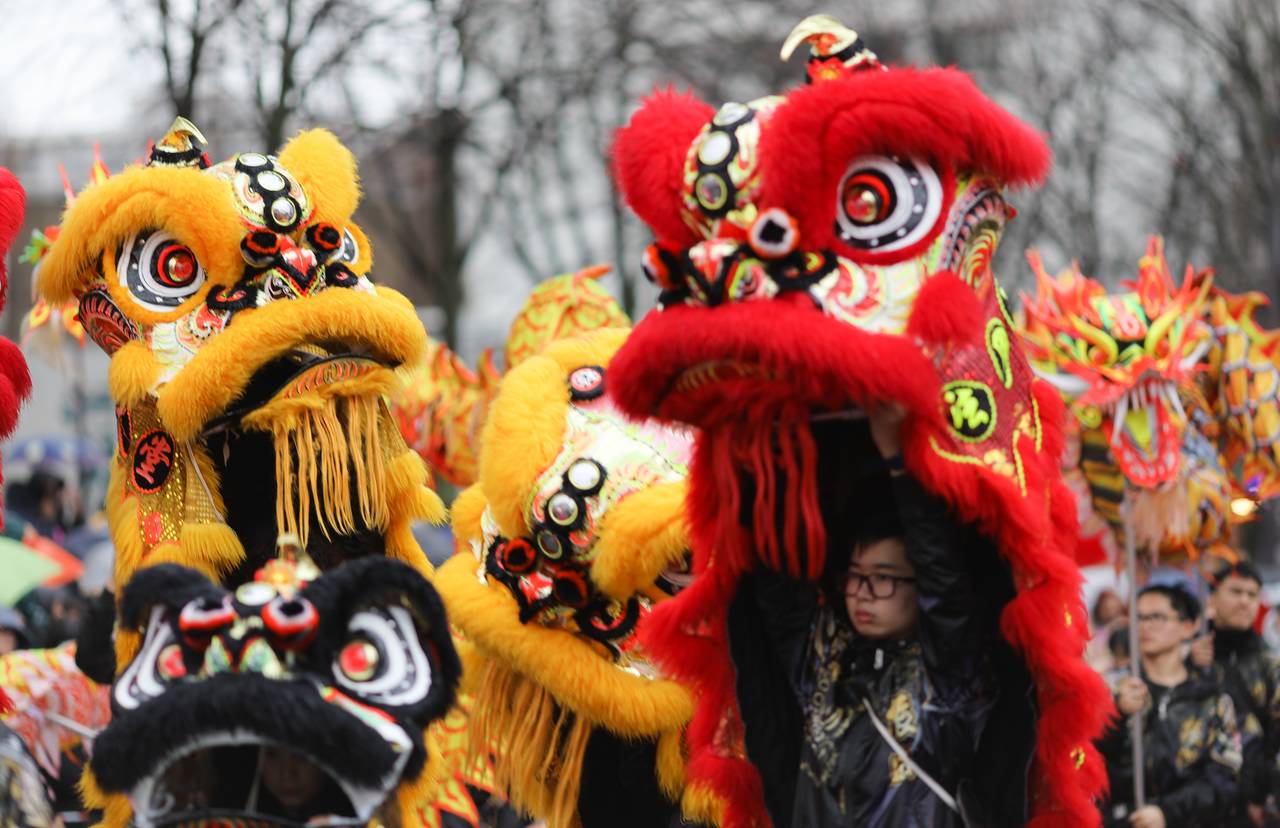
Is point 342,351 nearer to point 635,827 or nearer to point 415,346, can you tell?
point 415,346

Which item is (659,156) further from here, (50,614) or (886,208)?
(50,614)

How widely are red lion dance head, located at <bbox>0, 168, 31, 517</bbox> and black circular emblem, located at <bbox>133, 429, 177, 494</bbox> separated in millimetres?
372

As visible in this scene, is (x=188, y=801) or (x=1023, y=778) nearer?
(x=188, y=801)

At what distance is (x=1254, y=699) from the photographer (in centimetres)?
803

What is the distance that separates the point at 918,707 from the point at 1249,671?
4.00m

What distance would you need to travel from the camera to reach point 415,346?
6082mm

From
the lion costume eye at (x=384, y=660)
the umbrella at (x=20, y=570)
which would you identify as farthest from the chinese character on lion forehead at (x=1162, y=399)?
the lion costume eye at (x=384, y=660)

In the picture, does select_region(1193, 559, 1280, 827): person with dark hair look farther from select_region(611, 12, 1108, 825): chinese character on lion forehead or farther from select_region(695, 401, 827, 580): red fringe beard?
select_region(695, 401, 827, 580): red fringe beard

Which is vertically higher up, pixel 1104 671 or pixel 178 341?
pixel 178 341

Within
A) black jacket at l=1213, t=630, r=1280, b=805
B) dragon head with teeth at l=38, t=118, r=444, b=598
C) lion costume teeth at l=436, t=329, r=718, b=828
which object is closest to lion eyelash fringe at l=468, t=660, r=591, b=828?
lion costume teeth at l=436, t=329, r=718, b=828

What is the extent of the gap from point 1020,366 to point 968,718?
774mm

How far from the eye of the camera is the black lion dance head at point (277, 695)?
3748 millimetres

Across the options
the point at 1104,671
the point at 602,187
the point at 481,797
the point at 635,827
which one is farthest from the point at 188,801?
the point at 602,187

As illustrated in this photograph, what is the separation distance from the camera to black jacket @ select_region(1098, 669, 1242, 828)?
305 inches
